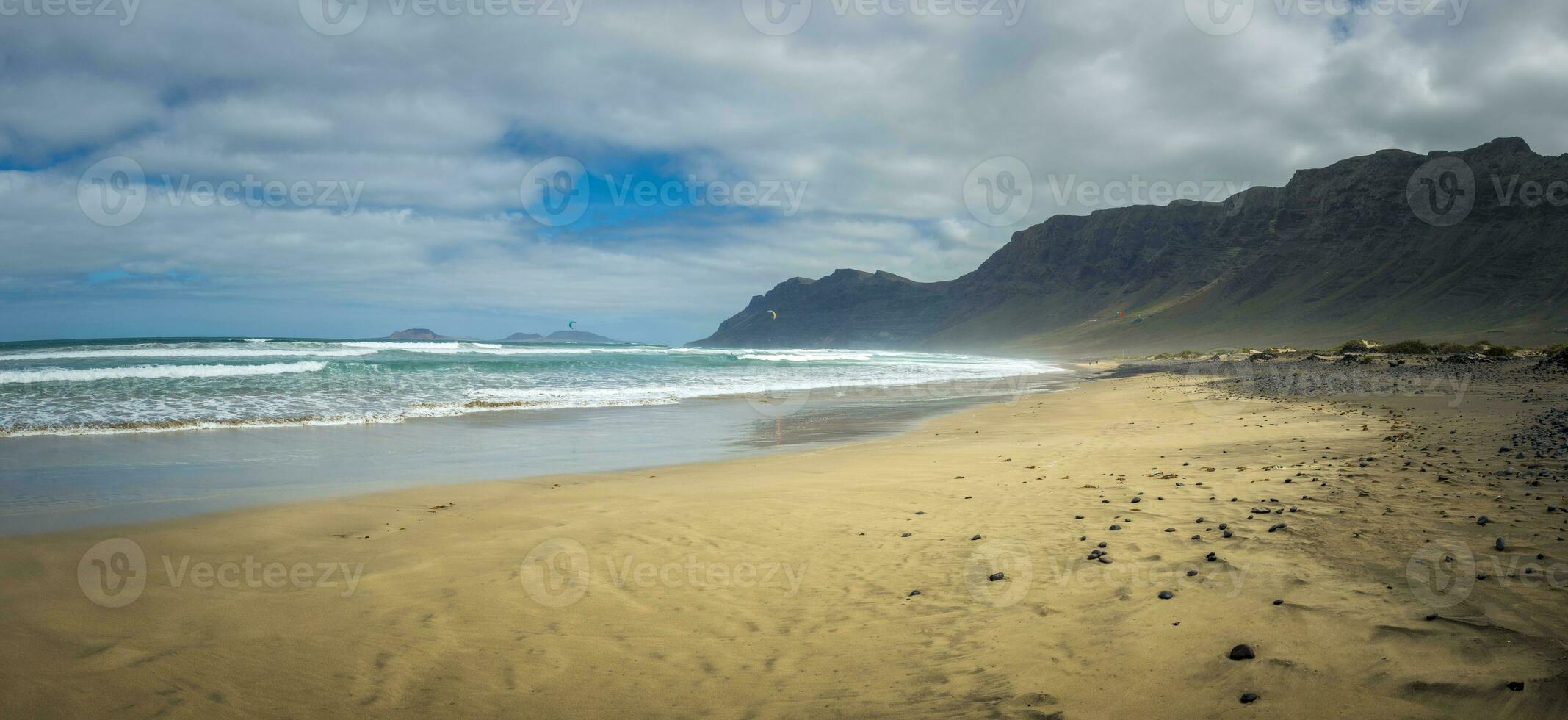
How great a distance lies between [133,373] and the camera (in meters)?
22.9

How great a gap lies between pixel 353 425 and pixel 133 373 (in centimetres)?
1594

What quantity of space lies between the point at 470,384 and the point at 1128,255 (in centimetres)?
16990

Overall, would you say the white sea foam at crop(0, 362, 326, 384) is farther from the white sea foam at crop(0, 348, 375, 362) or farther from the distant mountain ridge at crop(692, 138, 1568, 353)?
the distant mountain ridge at crop(692, 138, 1568, 353)

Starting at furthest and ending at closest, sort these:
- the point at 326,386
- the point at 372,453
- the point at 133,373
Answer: the point at 133,373 → the point at 326,386 → the point at 372,453

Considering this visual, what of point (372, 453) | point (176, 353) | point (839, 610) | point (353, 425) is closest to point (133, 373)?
point (353, 425)

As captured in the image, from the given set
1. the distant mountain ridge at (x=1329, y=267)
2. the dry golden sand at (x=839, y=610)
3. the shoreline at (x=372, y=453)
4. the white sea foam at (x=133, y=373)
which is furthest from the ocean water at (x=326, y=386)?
the distant mountain ridge at (x=1329, y=267)

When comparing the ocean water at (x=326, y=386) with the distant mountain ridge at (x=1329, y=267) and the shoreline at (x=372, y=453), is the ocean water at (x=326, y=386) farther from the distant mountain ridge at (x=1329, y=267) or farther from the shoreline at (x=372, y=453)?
the distant mountain ridge at (x=1329, y=267)

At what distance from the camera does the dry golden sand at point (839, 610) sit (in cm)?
319

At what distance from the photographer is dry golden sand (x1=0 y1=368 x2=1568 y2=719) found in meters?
3.19

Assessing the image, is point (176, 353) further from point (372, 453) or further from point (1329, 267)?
point (1329, 267)

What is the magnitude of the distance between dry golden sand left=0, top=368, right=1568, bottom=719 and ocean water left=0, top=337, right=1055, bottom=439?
9.87m

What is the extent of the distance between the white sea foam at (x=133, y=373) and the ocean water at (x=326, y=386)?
0.06 m

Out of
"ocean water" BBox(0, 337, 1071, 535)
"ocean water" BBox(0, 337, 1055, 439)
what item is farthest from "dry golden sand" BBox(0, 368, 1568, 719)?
"ocean water" BBox(0, 337, 1055, 439)

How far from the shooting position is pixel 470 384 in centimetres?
2388
